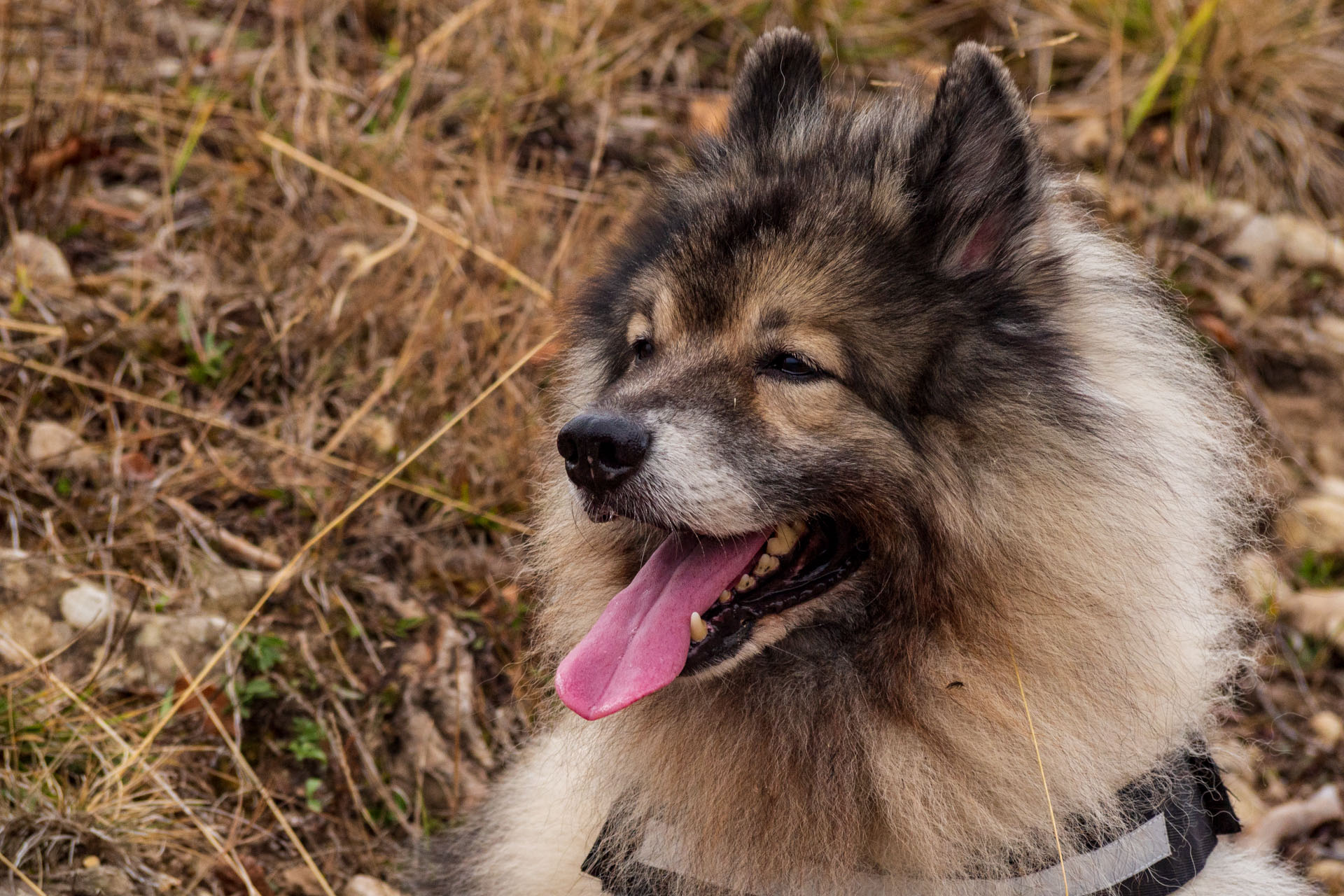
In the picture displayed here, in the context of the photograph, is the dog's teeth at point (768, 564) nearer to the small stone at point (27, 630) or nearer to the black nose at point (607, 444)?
the black nose at point (607, 444)

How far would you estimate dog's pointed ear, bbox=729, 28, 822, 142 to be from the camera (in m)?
2.96

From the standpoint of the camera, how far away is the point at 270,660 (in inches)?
149

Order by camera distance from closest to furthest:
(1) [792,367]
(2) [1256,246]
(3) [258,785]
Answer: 1. (1) [792,367]
2. (3) [258,785]
3. (2) [1256,246]

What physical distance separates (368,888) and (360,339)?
7.29 ft

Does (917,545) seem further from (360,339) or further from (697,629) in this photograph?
(360,339)

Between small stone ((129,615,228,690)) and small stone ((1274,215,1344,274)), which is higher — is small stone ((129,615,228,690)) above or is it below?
below

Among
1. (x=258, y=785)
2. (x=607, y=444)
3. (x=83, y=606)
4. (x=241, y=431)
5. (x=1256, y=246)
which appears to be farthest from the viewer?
(x=1256, y=246)

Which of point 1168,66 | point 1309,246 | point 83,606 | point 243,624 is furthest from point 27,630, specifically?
point 1309,246

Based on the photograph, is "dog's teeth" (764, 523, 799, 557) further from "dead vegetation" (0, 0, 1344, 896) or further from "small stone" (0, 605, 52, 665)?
"small stone" (0, 605, 52, 665)

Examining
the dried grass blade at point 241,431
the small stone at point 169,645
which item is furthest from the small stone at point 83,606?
the dried grass blade at point 241,431

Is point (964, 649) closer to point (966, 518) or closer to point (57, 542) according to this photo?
point (966, 518)

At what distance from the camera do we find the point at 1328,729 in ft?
14.9

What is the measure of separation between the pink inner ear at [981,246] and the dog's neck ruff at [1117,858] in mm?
1182

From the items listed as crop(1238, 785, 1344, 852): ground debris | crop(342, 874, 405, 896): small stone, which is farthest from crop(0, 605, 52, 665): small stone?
crop(1238, 785, 1344, 852): ground debris
